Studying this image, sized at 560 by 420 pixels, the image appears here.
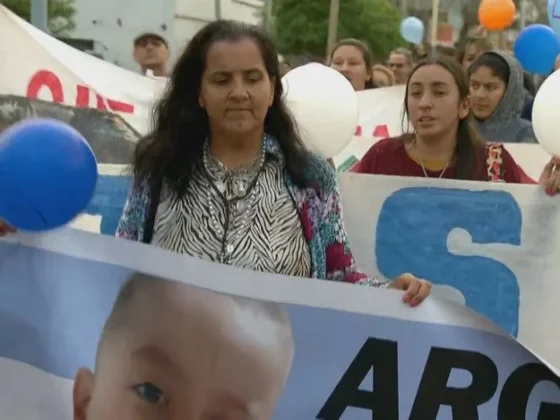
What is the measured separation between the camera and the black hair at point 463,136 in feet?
9.70

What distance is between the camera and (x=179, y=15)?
50.4 ft

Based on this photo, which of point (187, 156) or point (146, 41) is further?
point (146, 41)

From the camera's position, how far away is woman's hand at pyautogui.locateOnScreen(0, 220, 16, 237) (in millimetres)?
1924

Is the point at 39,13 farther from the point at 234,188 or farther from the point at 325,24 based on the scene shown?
the point at 325,24

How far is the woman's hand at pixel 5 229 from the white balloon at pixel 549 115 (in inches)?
59.9

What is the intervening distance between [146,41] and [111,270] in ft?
12.9

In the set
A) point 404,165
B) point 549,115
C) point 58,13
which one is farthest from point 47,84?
point 58,13

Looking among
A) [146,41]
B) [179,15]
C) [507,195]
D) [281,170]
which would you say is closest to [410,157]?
[507,195]

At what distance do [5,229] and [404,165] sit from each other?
141cm

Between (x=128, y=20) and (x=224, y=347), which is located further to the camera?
(x=128, y=20)

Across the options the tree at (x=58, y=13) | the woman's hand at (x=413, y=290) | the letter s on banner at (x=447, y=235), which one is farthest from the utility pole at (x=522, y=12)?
the woman's hand at (x=413, y=290)

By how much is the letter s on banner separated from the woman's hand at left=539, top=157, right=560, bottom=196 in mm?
106

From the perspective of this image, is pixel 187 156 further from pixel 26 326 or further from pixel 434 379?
pixel 434 379

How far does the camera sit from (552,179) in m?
2.73
